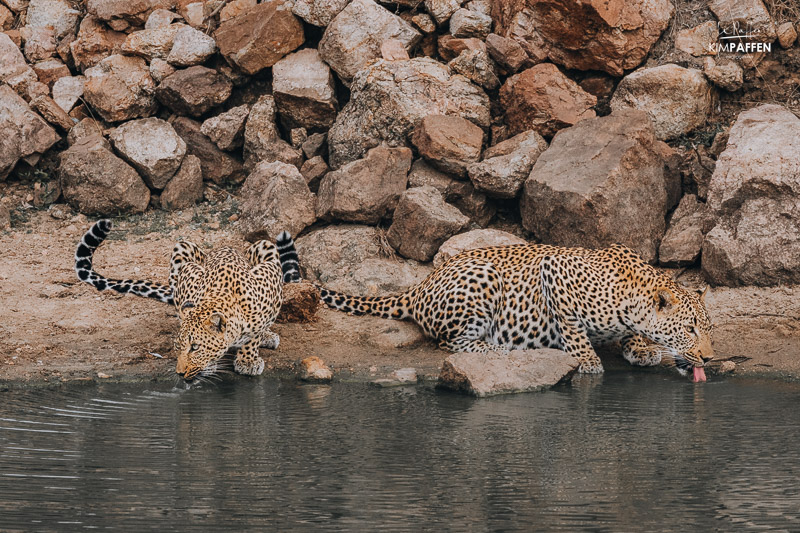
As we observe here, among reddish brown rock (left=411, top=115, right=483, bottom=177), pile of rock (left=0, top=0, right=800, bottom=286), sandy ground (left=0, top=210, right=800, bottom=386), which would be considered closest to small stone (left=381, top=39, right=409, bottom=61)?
pile of rock (left=0, top=0, right=800, bottom=286)

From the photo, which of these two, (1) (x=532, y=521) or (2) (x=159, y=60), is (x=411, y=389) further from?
(2) (x=159, y=60)

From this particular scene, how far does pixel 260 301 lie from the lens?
11320 millimetres

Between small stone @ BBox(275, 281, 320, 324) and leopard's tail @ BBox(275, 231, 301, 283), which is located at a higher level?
leopard's tail @ BBox(275, 231, 301, 283)

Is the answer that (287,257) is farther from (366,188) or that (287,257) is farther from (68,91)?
(68,91)

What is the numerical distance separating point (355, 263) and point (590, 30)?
462 centimetres

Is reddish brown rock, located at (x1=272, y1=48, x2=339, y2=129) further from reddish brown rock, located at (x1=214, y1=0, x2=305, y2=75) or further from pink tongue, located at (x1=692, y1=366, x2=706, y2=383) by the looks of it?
pink tongue, located at (x1=692, y1=366, x2=706, y2=383)

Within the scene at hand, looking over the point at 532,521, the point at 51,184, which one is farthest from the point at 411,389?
the point at 51,184

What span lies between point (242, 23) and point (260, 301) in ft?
21.9

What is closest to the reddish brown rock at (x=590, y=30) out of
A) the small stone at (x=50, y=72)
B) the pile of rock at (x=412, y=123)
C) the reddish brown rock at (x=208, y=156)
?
the pile of rock at (x=412, y=123)

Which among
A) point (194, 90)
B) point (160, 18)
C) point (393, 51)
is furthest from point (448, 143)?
point (160, 18)

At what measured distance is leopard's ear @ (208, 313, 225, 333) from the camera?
10562mm

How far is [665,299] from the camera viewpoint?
10.9m

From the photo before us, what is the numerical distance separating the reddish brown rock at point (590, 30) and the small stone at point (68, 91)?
663 centimetres

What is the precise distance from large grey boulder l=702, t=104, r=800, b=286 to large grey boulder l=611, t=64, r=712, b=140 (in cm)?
144
